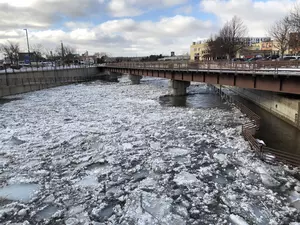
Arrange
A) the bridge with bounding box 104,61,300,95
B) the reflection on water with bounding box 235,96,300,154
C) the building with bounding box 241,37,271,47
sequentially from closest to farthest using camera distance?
1. the reflection on water with bounding box 235,96,300,154
2. the bridge with bounding box 104,61,300,95
3. the building with bounding box 241,37,271,47

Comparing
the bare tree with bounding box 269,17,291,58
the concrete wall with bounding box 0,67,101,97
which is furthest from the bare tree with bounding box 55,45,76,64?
the bare tree with bounding box 269,17,291,58

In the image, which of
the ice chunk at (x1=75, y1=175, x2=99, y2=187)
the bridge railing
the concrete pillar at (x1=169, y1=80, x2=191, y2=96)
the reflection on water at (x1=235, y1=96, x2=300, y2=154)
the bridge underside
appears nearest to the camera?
the ice chunk at (x1=75, y1=175, x2=99, y2=187)

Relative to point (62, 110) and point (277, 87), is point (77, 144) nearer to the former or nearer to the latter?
point (62, 110)

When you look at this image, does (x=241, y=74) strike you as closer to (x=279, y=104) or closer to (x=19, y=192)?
(x=279, y=104)

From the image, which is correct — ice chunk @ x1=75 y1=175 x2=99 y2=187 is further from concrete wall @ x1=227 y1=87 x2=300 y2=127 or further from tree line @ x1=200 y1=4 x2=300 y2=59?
tree line @ x1=200 y1=4 x2=300 y2=59

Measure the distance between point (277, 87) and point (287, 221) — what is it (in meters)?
14.7

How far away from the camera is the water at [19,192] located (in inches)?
400

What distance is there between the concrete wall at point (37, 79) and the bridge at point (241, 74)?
26.8 meters

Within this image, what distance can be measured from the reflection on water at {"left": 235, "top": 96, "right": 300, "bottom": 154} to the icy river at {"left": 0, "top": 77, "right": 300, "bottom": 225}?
6.70 feet

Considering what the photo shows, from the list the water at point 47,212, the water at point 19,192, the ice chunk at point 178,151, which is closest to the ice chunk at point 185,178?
the ice chunk at point 178,151

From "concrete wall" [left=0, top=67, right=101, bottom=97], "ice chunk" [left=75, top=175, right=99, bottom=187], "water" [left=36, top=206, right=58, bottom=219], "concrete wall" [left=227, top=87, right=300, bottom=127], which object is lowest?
"water" [left=36, top=206, right=58, bottom=219]

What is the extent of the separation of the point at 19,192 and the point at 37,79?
46972 mm

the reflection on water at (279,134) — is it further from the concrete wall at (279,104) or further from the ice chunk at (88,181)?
the ice chunk at (88,181)

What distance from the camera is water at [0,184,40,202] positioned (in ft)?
33.3
